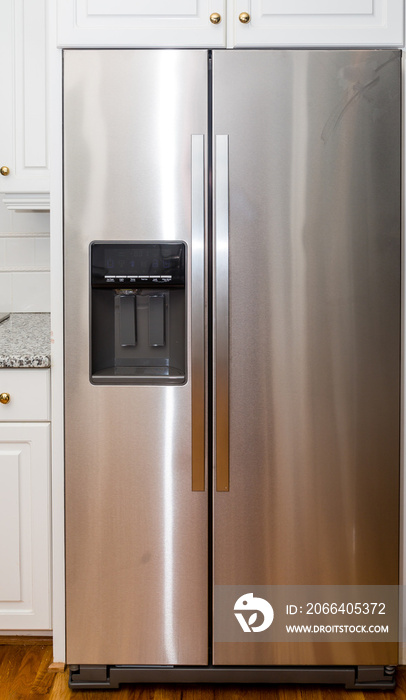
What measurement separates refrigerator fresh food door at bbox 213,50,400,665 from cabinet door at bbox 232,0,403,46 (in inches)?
1.8

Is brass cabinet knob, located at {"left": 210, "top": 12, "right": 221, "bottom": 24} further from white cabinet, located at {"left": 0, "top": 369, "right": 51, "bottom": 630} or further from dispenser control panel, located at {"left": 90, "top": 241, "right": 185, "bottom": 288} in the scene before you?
white cabinet, located at {"left": 0, "top": 369, "right": 51, "bottom": 630}

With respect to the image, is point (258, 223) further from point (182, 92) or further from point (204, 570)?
point (204, 570)

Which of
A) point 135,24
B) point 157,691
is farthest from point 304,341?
point 157,691

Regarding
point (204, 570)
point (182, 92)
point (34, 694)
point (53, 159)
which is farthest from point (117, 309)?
point (34, 694)

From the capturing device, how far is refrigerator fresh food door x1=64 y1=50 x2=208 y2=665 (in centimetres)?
185

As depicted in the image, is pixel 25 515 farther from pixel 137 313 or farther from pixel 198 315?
pixel 198 315

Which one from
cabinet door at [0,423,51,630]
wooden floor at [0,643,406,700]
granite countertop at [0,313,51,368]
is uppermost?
granite countertop at [0,313,51,368]

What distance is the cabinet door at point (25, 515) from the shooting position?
2062 millimetres

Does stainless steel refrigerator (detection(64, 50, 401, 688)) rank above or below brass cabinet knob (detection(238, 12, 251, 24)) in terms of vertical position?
below

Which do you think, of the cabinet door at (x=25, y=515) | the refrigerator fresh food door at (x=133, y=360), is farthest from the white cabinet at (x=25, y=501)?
the refrigerator fresh food door at (x=133, y=360)

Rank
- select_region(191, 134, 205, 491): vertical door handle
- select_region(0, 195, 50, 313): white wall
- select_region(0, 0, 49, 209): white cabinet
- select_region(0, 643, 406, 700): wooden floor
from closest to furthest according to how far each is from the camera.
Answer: select_region(191, 134, 205, 491): vertical door handle, select_region(0, 643, 406, 700): wooden floor, select_region(0, 0, 49, 209): white cabinet, select_region(0, 195, 50, 313): white wall

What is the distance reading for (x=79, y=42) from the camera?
1859 millimetres

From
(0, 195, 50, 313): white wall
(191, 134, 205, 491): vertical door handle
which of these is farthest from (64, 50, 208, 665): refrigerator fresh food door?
(0, 195, 50, 313): white wall

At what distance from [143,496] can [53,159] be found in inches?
36.5
